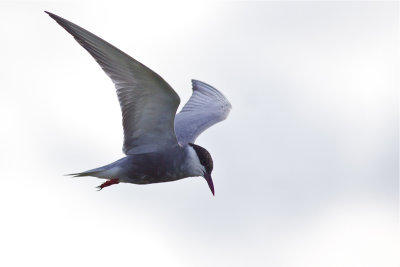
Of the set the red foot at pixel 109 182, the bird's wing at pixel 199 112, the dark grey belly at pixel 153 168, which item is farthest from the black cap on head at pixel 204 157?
the red foot at pixel 109 182

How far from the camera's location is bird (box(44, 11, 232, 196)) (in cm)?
945

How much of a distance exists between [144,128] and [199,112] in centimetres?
283

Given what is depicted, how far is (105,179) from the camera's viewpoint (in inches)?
430

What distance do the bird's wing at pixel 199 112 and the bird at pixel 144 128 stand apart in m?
0.27

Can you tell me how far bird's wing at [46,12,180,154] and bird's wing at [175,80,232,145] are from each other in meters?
0.81

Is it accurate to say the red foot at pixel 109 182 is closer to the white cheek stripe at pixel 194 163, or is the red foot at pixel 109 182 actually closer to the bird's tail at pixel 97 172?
the bird's tail at pixel 97 172

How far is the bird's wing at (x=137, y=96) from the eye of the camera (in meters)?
9.29

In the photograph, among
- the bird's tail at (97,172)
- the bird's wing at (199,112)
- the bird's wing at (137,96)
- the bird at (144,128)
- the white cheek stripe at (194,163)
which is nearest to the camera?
the bird's wing at (137,96)

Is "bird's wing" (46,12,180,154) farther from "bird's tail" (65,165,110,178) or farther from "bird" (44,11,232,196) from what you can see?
"bird's tail" (65,165,110,178)

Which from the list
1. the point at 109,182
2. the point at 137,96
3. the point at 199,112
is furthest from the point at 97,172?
the point at 199,112

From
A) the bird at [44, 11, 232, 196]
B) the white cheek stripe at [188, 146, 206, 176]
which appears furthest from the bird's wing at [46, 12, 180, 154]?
the white cheek stripe at [188, 146, 206, 176]

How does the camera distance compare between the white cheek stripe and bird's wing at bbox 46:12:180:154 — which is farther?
the white cheek stripe

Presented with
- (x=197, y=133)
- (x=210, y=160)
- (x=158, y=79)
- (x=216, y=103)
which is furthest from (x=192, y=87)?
(x=158, y=79)

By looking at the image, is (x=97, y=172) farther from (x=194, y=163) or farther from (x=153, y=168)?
(x=194, y=163)
